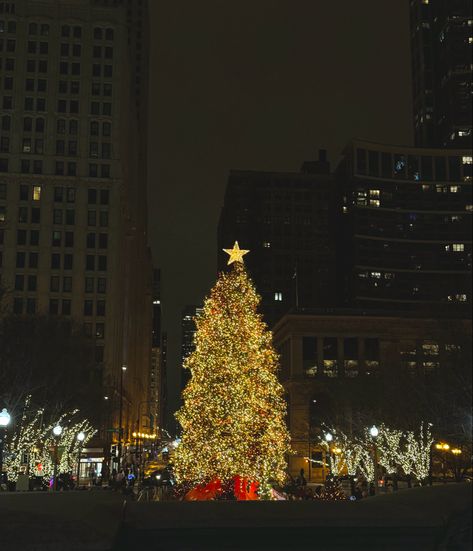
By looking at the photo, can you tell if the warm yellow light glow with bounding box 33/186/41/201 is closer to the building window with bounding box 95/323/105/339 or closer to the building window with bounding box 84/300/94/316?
the building window with bounding box 84/300/94/316

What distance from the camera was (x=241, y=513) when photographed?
63.6 feet

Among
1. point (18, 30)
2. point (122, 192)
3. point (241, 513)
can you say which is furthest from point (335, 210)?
point (241, 513)

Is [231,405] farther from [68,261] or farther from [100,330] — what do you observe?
[68,261]

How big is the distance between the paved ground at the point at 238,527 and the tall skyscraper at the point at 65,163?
8581cm

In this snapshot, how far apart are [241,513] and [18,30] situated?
103118 mm

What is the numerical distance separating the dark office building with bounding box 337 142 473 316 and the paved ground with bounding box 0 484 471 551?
513ft

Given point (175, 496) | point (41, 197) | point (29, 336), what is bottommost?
point (175, 496)

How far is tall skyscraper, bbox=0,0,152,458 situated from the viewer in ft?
346

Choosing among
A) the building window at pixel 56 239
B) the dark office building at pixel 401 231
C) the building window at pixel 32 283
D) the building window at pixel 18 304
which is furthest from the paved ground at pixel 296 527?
the dark office building at pixel 401 231

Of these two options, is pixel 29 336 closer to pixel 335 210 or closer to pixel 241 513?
pixel 241 513

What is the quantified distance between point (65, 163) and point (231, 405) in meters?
79.4

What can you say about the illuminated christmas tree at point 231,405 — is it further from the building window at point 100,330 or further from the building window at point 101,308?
the building window at point 101,308

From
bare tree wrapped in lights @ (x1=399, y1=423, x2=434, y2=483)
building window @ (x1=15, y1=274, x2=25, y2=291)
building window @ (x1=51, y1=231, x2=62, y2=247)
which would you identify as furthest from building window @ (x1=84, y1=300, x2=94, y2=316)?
bare tree wrapped in lights @ (x1=399, y1=423, x2=434, y2=483)

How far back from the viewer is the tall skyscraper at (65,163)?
105312 millimetres
